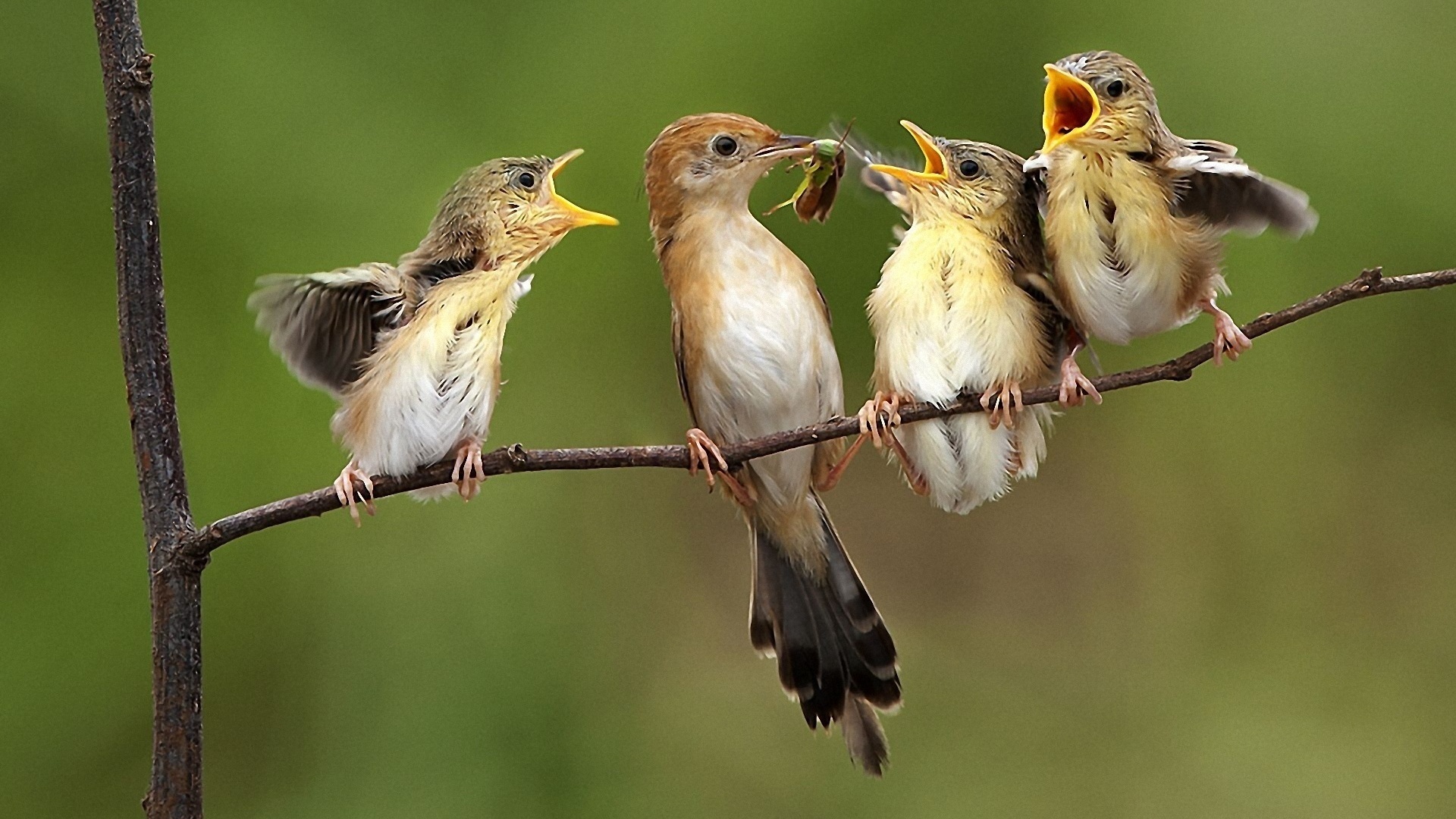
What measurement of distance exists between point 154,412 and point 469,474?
0.85 ft

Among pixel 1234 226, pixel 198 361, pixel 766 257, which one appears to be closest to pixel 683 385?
pixel 766 257

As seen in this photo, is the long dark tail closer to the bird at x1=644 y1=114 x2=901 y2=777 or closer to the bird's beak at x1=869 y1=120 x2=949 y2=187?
the bird at x1=644 y1=114 x2=901 y2=777

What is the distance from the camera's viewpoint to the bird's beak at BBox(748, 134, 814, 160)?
1.29m

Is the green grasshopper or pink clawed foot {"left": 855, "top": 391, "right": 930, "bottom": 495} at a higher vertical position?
the green grasshopper

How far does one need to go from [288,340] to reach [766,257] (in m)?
0.48

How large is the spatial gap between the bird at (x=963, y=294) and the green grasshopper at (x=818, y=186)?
8 cm

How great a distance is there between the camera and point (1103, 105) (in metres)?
1.21

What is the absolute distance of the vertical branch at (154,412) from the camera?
3.52 feet

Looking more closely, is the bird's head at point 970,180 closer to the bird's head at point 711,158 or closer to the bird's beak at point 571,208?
the bird's head at point 711,158

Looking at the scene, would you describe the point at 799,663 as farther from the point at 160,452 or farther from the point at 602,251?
the point at 602,251

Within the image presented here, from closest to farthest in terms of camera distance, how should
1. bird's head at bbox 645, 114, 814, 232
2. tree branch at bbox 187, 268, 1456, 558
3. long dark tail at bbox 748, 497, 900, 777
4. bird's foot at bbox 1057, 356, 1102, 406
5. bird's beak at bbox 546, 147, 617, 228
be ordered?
tree branch at bbox 187, 268, 1456, 558 < bird's foot at bbox 1057, 356, 1102, 406 < bird's beak at bbox 546, 147, 617, 228 < bird's head at bbox 645, 114, 814, 232 < long dark tail at bbox 748, 497, 900, 777

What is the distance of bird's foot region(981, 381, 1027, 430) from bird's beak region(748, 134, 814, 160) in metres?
0.26

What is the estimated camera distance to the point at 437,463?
132 centimetres

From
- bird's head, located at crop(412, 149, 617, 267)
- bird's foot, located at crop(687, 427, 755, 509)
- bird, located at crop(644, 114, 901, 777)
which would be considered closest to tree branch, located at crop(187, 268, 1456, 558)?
bird's foot, located at crop(687, 427, 755, 509)
